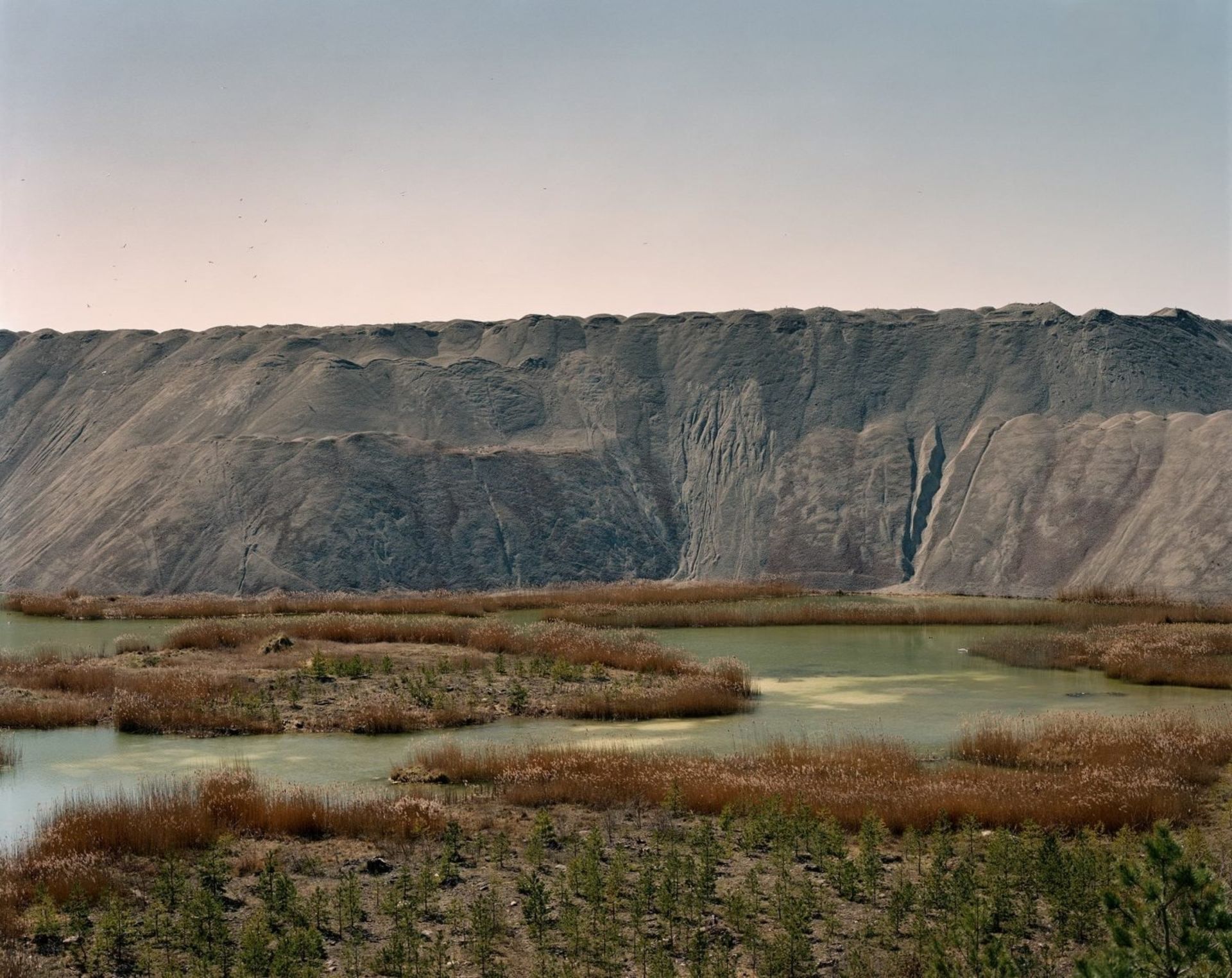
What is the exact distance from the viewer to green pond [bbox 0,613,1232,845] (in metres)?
22.1

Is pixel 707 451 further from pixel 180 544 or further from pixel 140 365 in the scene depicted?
pixel 140 365

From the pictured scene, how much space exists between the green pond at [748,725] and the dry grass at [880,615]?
5949 millimetres

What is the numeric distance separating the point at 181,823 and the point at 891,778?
10813 millimetres

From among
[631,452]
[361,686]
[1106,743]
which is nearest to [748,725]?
[1106,743]

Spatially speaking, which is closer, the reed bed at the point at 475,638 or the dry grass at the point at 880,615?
the reed bed at the point at 475,638

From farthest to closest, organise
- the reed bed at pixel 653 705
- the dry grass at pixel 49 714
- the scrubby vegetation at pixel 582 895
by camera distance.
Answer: the reed bed at pixel 653 705, the dry grass at pixel 49 714, the scrubby vegetation at pixel 582 895

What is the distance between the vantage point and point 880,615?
49.2 m

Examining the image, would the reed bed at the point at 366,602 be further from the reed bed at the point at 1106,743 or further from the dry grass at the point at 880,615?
the reed bed at the point at 1106,743

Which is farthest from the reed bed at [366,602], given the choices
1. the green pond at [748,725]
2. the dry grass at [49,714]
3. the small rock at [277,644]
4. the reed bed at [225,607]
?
the dry grass at [49,714]

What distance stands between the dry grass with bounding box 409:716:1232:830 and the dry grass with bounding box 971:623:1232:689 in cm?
1043

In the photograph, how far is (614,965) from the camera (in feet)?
39.8

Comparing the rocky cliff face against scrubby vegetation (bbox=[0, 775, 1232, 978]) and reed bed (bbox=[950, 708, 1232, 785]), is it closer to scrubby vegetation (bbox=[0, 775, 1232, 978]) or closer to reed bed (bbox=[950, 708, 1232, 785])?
reed bed (bbox=[950, 708, 1232, 785])

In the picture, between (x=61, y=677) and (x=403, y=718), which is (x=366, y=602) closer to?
(x=61, y=677)

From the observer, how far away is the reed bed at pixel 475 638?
3500 cm
